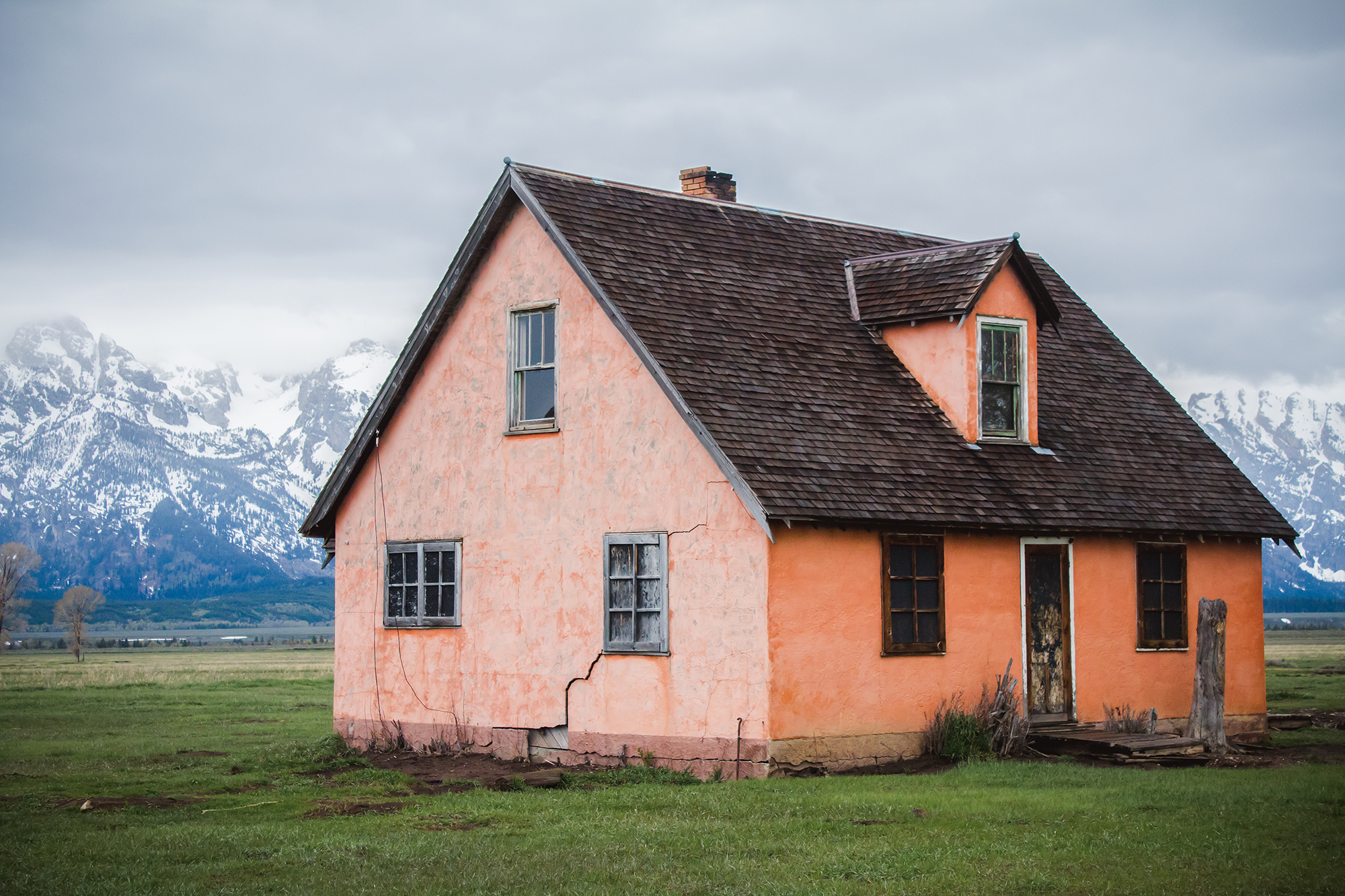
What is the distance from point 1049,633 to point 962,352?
3992mm

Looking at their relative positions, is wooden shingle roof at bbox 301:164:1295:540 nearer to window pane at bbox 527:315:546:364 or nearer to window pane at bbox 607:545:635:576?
window pane at bbox 527:315:546:364

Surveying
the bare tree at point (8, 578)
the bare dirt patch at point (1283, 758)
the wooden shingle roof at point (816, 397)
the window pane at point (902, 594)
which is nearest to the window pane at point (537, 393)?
the wooden shingle roof at point (816, 397)

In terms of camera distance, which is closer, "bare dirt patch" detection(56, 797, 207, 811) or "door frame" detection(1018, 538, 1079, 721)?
"bare dirt patch" detection(56, 797, 207, 811)

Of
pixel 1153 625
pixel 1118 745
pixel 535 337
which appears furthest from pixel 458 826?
pixel 1153 625

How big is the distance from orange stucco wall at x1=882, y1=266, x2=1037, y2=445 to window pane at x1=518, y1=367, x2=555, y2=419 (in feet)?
16.1

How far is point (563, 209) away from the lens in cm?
1997

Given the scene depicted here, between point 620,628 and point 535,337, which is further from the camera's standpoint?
point 535,337

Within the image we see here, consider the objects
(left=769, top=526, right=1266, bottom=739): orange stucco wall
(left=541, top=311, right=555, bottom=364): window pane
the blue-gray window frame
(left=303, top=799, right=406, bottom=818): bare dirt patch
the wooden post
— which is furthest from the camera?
(left=541, top=311, right=555, bottom=364): window pane

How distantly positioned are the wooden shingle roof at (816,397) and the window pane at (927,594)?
762 millimetres

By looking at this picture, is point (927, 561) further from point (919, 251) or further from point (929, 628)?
point (919, 251)

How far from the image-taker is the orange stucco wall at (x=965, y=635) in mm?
17000

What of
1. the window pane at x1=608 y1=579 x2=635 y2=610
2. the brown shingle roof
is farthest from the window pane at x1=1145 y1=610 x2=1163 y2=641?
the window pane at x1=608 y1=579 x2=635 y2=610

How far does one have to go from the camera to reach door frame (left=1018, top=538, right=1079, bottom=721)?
63.8 ft

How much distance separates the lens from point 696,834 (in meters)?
12.8
